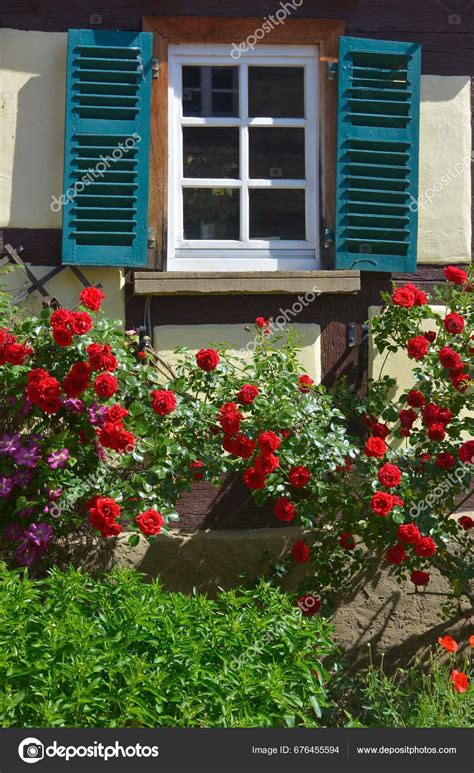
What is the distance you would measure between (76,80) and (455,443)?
108 inches

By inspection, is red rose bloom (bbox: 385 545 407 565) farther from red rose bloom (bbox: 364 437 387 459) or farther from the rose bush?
red rose bloom (bbox: 364 437 387 459)

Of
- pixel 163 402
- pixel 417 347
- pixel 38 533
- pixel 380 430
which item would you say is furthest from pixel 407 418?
pixel 38 533

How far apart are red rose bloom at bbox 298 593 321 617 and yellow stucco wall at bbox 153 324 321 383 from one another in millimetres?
1159

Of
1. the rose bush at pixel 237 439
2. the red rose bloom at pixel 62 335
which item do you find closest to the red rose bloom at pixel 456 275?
the rose bush at pixel 237 439

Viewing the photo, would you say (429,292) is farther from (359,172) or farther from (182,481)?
(182,481)

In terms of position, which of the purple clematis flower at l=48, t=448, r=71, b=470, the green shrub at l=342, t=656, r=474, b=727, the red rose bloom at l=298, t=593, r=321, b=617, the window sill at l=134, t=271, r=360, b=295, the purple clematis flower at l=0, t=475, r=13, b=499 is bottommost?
the green shrub at l=342, t=656, r=474, b=727

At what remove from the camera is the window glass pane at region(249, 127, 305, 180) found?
5.83 m

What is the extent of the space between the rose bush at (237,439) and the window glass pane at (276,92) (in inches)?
51.7

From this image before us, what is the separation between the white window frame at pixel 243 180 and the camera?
571 cm

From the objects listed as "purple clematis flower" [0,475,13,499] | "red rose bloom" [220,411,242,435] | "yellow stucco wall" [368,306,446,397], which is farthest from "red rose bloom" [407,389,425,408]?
"purple clematis flower" [0,475,13,499]

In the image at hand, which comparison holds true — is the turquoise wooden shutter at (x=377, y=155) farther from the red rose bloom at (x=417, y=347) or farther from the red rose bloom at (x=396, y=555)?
the red rose bloom at (x=396, y=555)

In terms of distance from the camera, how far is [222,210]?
580 cm

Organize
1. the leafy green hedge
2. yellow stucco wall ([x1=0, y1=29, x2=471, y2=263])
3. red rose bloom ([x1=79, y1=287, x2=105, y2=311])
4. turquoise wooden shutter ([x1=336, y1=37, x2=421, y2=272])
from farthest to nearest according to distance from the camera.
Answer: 1. turquoise wooden shutter ([x1=336, y1=37, x2=421, y2=272])
2. yellow stucco wall ([x1=0, y1=29, x2=471, y2=263])
3. red rose bloom ([x1=79, y1=287, x2=105, y2=311])
4. the leafy green hedge

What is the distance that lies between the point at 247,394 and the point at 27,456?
3.49 feet
